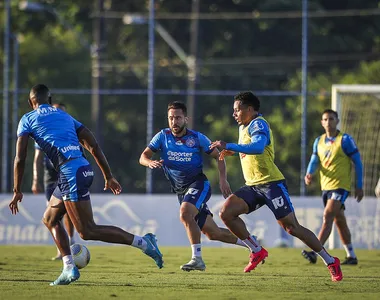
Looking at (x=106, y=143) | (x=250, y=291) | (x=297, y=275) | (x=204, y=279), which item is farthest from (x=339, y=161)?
(x=106, y=143)

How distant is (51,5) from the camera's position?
3744 cm

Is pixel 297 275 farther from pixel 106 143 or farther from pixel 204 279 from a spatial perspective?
pixel 106 143

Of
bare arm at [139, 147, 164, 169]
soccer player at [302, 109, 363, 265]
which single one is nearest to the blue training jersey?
bare arm at [139, 147, 164, 169]

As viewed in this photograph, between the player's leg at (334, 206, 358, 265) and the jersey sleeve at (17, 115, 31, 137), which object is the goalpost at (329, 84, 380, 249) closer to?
the player's leg at (334, 206, 358, 265)

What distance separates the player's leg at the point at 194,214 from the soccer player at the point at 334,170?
279 centimetres

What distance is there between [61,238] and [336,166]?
575 centimetres

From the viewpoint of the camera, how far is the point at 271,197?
12719 millimetres

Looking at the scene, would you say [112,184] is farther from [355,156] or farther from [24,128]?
[355,156]

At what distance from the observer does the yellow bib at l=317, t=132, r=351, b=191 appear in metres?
16.3

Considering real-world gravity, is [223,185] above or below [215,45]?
below

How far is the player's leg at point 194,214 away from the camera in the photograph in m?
13.8

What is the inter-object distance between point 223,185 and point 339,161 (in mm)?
3357

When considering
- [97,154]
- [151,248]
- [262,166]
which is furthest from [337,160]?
[97,154]

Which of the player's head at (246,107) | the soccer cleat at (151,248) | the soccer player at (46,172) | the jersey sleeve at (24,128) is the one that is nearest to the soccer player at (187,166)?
the player's head at (246,107)
